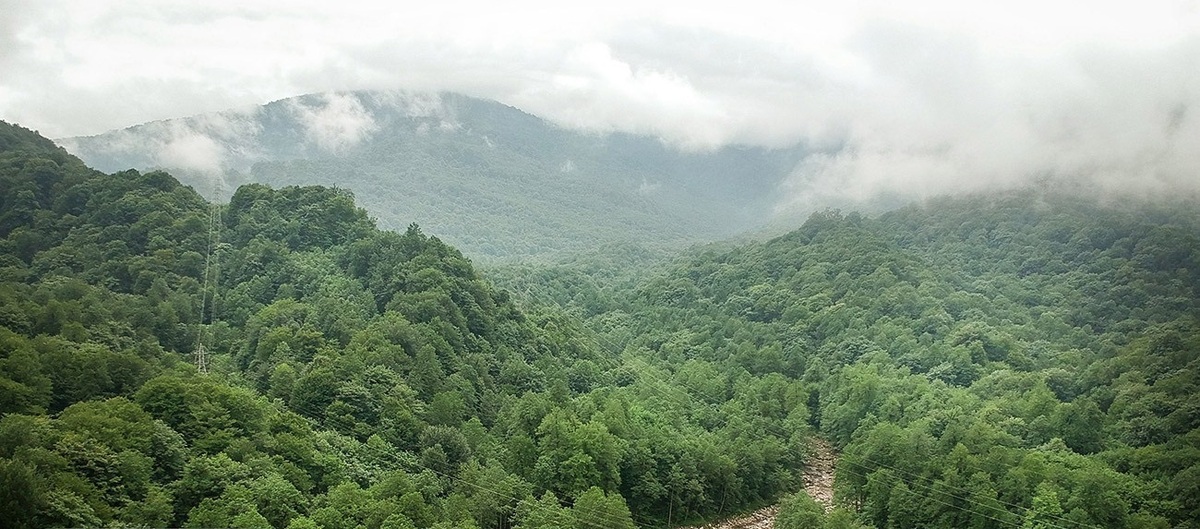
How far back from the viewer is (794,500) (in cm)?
4619

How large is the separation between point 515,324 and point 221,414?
34.5 m

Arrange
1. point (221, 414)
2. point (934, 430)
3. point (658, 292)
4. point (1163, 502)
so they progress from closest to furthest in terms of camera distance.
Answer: point (221, 414), point (1163, 502), point (934, 430), point (658, 292)

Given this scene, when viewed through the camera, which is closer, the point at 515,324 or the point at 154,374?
the point at 154,374

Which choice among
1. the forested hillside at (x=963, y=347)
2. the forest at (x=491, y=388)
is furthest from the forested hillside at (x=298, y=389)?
the forested hillside at (x=963, y=347)

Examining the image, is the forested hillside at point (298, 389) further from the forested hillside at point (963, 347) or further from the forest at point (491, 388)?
the forested hillside at point (963, 347)

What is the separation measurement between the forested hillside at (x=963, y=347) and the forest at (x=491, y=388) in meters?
0.28

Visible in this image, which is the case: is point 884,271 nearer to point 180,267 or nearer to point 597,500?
point 597,500

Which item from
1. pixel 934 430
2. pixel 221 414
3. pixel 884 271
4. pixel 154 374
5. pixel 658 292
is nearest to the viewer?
pixel 221 414

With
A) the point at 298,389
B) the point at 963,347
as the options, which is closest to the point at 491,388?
the point at 298,389

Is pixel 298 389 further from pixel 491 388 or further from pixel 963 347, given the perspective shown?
pixel 963 347

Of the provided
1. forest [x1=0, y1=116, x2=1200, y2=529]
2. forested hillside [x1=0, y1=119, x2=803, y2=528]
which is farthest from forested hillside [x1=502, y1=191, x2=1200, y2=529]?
forested hillside [x1=0, y1=119, x2=803, y2=528]

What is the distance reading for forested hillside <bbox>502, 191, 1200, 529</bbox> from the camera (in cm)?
4547

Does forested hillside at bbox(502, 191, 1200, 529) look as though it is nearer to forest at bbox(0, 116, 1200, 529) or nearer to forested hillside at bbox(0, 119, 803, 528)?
forest at bbox(0, 116, 1200, 529)

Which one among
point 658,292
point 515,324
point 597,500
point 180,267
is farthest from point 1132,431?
point 658,292
